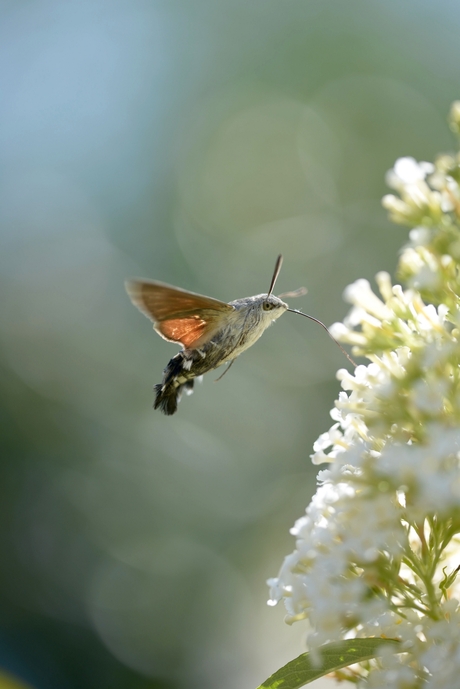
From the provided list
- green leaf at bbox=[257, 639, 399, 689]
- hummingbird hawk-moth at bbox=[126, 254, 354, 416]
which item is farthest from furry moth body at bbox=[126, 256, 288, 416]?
green leaf at bbox=[257, 639, 399, 689]

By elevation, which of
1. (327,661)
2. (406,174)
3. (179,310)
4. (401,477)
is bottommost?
(327,661)

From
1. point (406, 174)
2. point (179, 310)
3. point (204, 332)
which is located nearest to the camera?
point (406, 174)

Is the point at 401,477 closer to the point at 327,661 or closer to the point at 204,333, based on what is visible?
the point at 327,661

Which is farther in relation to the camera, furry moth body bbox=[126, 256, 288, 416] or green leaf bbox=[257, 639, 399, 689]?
furry moth body bbox=[126, 256, 288, 416]

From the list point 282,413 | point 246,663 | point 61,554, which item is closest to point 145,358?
point 282,413

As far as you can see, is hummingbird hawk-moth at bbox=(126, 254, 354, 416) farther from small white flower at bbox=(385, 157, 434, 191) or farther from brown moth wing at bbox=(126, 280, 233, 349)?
small white flower at bbox=(385, 157, 434, 191)

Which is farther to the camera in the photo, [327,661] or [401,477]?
[327,661]

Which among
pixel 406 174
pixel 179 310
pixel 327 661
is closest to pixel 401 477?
pixel 327 661

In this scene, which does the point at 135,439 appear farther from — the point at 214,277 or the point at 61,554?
the point at 214,277
